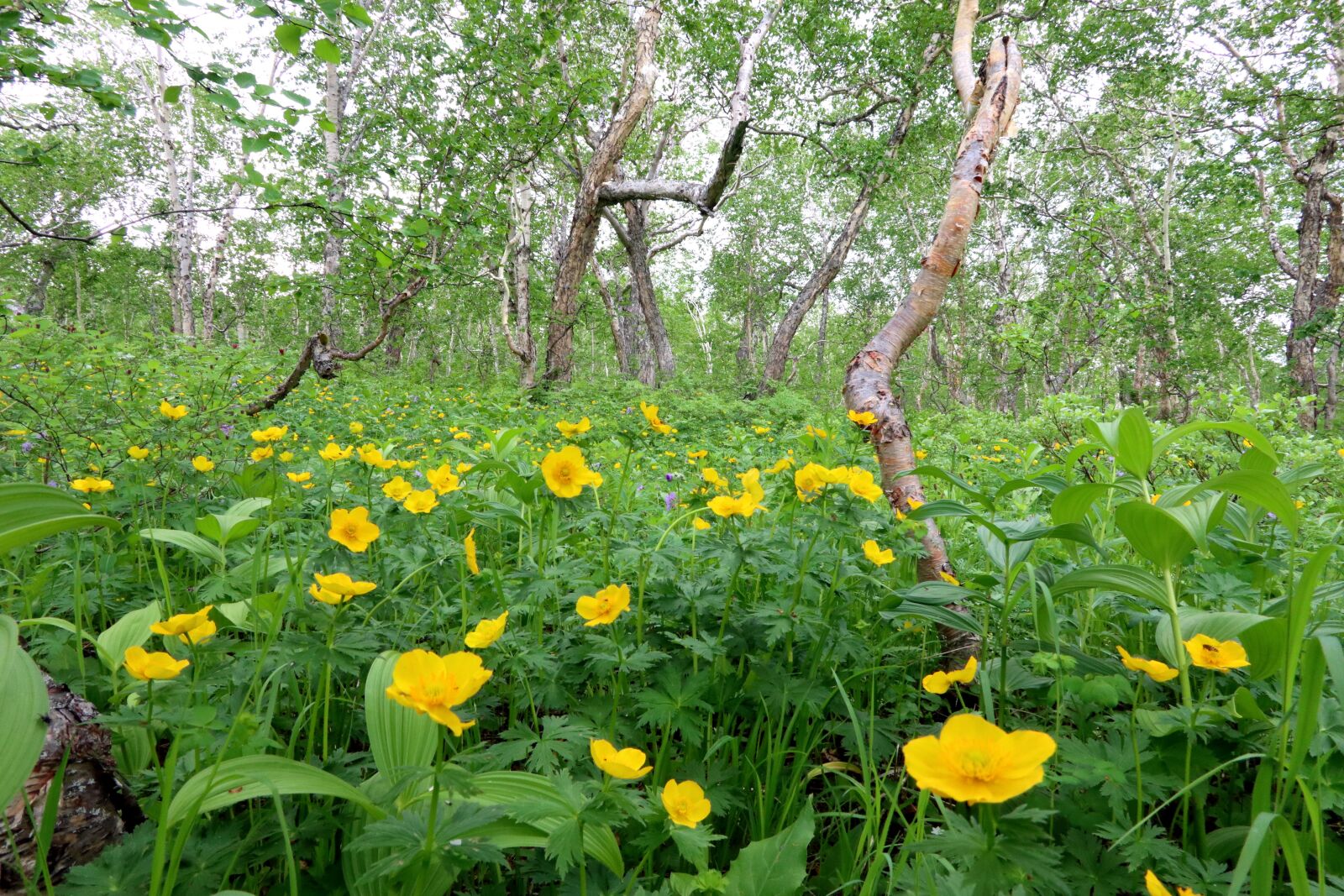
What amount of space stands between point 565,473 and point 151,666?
0.75m

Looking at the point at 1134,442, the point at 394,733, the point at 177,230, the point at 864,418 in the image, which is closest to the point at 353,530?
the point at 394,733

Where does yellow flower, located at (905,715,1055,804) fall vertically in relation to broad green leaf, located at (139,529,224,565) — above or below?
below

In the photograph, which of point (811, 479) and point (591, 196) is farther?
point (591, 196)

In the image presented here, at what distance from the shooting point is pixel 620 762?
2.35 ft

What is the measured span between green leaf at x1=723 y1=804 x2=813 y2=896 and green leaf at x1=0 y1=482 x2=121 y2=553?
3.18ft

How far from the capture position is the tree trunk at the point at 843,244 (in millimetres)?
7711

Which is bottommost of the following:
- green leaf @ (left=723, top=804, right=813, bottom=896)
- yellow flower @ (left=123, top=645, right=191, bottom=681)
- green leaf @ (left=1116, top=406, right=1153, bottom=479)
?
green leaf @ (left=723, top=804, right=813, bottom=896)

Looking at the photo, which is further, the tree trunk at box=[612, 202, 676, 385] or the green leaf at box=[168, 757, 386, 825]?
the tree trunk at box=[612, 202, 676, 385]

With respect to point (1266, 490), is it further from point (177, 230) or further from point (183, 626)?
point (177, 230)

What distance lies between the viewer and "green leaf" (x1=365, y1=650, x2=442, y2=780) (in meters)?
0.87

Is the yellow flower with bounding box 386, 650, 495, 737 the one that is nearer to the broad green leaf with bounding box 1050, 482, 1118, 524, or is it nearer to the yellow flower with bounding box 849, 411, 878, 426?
the broad green leaf with bounding box 1050, 482, 1118, 524

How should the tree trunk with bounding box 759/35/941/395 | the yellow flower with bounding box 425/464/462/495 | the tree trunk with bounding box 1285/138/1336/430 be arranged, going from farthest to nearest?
the tree trunk with bounding box 759/35/941/395
the tree trunk with bounding box 1285/138/1336/430
the yellow flower with bounding box 425/464/462/495

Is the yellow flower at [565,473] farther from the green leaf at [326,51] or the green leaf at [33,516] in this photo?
the green leaf at [326,51]

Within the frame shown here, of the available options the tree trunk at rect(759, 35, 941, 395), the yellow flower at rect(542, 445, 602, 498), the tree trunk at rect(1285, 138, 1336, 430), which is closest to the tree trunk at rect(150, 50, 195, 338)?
the tree trunk at rect(759, 35, 941, 395)
